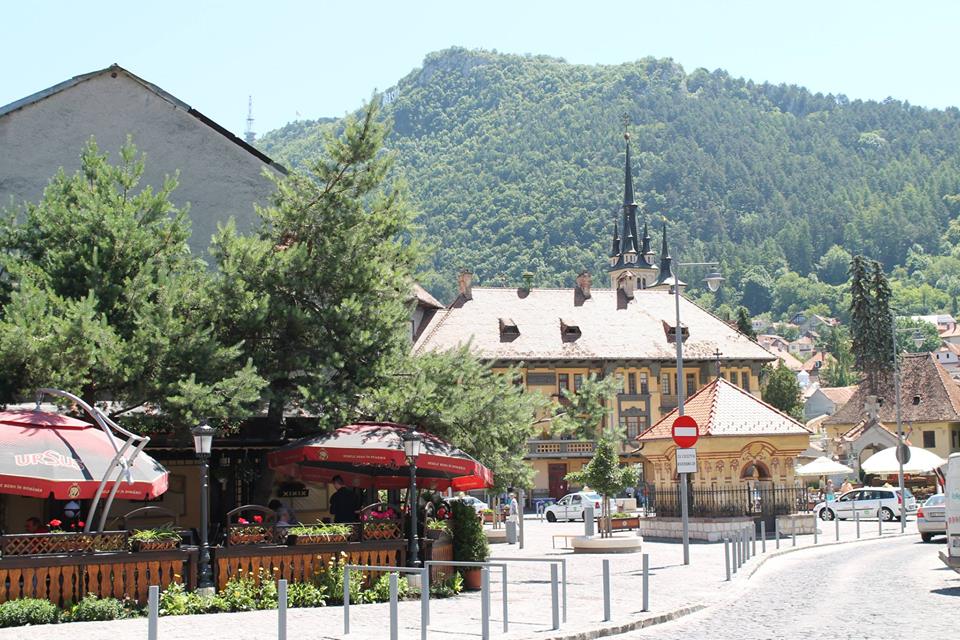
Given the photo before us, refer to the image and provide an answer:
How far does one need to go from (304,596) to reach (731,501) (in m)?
21.8

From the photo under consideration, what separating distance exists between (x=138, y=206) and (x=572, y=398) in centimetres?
4242

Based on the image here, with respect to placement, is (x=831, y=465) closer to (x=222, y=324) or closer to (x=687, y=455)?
(x=687, y=455)

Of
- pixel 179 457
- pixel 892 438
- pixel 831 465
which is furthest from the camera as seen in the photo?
pixel 892 438

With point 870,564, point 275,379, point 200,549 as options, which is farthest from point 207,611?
point 870,564

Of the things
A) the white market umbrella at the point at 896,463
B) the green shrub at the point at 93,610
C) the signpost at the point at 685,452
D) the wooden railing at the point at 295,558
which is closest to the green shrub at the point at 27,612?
the green shrub at the point at 93,610

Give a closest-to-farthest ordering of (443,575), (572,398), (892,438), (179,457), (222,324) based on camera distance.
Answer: (443,575) < (222,324) < (179,457) < (572,398) < (892,438)

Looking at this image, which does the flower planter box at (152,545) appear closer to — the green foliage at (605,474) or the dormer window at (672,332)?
the green foliage at (605,474)

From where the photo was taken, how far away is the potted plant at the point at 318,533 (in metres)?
20.8

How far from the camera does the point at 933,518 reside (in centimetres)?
3594

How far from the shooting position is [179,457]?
27766 mm

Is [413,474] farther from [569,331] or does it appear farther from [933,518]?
[569,331]

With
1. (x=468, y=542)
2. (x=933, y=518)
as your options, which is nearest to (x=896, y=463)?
(x=933, y=518)

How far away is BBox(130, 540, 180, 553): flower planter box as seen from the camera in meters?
19.3

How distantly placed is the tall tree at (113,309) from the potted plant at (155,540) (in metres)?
3.10
